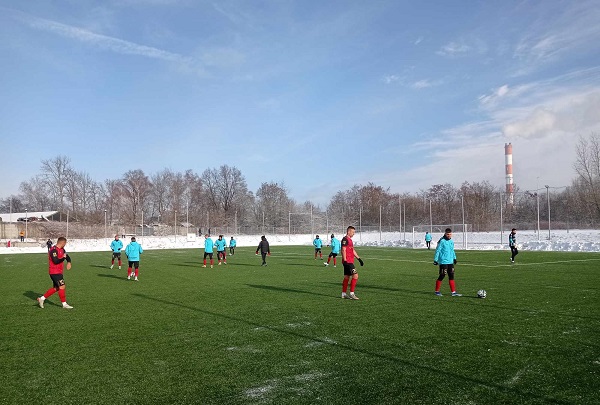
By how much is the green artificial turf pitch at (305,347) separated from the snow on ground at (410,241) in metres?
26.6

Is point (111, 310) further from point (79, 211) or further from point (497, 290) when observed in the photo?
point (79, 211)

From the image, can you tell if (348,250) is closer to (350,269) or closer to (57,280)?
(350,269)

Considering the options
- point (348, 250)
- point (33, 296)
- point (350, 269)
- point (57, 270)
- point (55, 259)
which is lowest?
point (33, 296)

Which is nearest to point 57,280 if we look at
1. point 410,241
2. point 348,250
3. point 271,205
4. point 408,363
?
point 348,250

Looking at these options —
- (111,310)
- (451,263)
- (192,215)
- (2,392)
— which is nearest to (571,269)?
(451,263)

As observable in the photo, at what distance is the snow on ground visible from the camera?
38.2m

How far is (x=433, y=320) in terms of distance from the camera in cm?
1000

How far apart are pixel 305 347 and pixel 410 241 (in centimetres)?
4576

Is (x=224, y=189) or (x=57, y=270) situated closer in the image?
(x=57, y=270)

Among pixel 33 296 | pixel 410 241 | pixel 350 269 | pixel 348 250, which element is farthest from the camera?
pixel 410 241

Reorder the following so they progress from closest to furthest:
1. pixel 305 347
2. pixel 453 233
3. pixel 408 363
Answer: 1. pixel 408 363
2. pixel 305 347
3. pixel 453 233

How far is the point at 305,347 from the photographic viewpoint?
7.86 m

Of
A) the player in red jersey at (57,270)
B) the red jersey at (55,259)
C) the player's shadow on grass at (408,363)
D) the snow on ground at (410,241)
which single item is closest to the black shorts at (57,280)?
the player in red jersey at (57,270)

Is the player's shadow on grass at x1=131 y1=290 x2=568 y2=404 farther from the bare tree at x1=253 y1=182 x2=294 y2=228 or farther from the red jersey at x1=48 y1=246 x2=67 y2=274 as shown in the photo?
the bare tree at x1=253 y1=182 x2=294 y2=228
